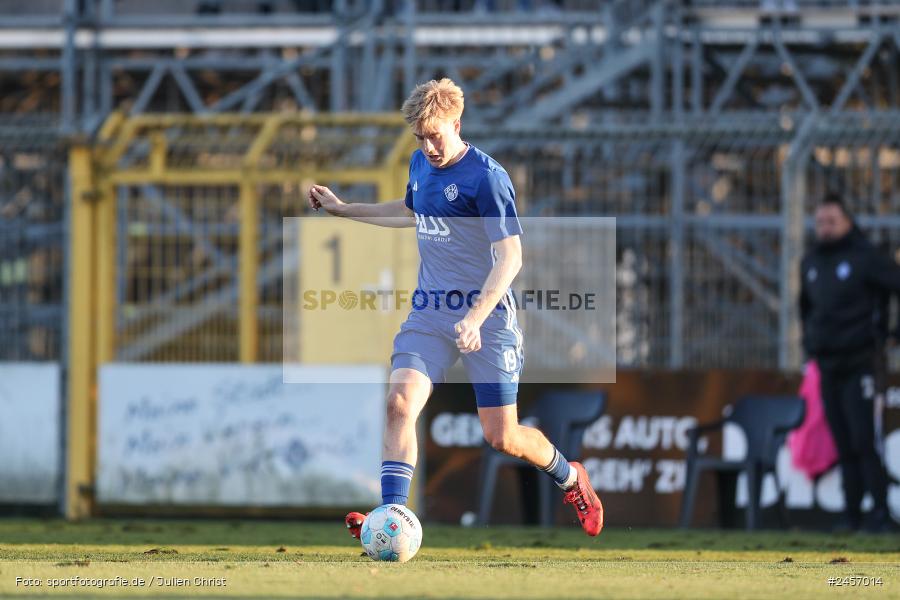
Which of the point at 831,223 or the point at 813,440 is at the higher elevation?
the point at 831,223

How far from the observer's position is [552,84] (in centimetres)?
2181

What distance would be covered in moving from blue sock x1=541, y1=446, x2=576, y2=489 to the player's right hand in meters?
1.56

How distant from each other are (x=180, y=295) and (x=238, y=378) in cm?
74

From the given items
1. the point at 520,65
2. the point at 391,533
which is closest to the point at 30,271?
the point at 391,533

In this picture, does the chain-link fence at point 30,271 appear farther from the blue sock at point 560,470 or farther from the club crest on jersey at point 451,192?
the club crest on jersey at point 451,192

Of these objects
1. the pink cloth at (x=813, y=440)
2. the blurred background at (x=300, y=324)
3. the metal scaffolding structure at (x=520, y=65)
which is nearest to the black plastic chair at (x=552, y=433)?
the blurred background at (x=300, y=324)

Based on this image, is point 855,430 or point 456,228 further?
point 855,430

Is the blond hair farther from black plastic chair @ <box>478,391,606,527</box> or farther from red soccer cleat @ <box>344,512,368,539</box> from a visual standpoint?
black plastic chair @ <box>478,391,606,527</box>

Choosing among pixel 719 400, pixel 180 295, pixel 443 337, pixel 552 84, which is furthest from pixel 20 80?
pixel 443 337

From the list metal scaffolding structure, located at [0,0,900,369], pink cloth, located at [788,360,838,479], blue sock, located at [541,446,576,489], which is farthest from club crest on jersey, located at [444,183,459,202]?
metal scaffolding structure, located at [0,0,900,369]

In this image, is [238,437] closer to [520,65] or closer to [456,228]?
[456,228]

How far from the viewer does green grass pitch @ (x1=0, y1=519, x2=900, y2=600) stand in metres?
6.62

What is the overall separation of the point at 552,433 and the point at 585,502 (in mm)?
3524

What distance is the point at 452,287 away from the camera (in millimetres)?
8117
